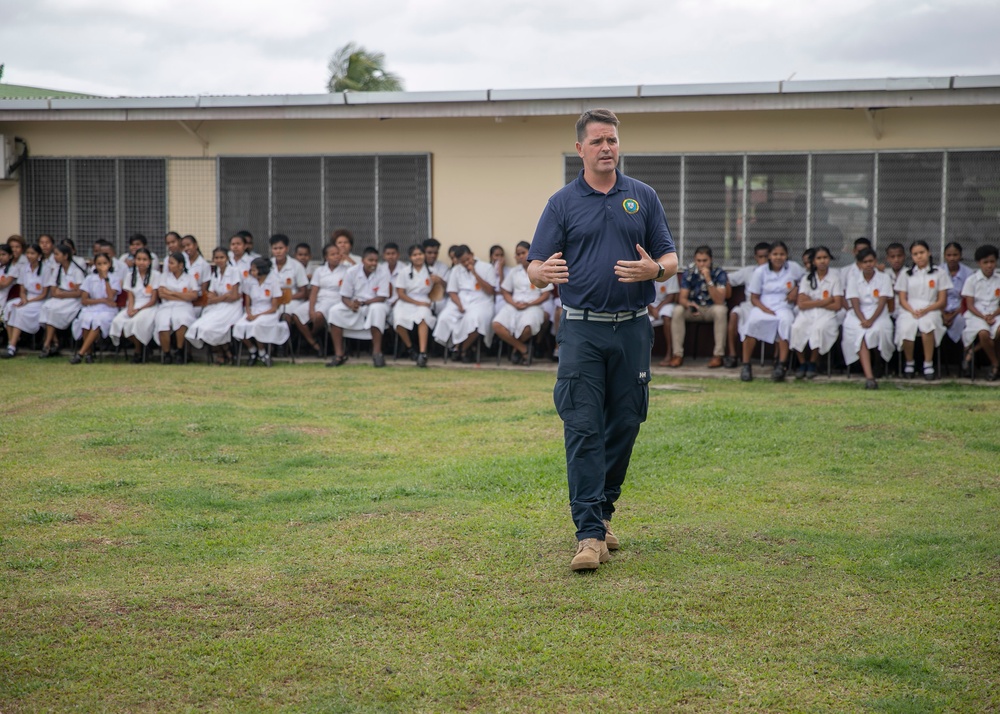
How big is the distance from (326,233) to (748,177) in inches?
217

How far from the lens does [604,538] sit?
178 inches

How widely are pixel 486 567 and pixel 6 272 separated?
36.6ft

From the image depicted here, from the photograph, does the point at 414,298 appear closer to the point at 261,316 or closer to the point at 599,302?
the point at 261,316

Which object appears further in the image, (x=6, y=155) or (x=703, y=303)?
(x=6, y=155)

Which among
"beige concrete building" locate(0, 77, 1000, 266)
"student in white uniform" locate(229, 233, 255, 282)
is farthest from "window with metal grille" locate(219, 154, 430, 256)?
"student in white uniform" locate(229, 233, 255, 282)

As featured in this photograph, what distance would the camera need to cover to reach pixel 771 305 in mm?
11359

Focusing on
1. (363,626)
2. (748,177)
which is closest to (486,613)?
(363,626)

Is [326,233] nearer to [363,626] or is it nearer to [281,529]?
[281,529]

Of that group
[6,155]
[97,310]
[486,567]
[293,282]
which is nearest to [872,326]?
[293,282]

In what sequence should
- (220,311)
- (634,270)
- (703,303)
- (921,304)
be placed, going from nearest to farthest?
(634,270) < (921,304) < (703,303) < (220,311)

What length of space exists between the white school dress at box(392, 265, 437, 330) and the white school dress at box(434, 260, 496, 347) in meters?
0.19

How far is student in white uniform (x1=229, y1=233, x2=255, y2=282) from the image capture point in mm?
12648

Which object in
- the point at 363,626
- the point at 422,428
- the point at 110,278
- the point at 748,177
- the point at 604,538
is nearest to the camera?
the point at 363,626

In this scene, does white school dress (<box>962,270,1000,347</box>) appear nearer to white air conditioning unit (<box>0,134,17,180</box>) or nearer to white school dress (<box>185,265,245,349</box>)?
white school dress (<box>185,265,245,349</box>)
